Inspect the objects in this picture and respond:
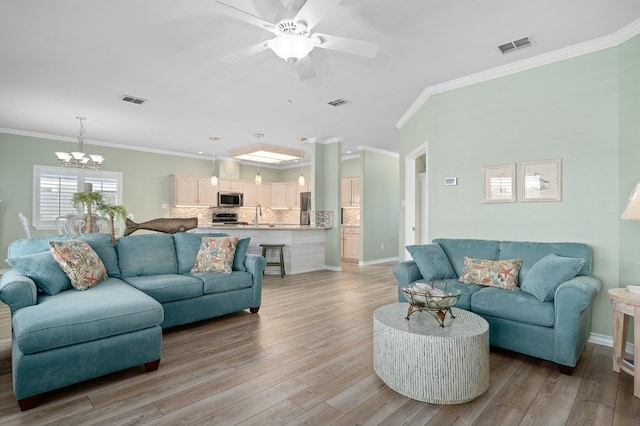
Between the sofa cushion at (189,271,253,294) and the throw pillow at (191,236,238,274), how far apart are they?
0.30ft

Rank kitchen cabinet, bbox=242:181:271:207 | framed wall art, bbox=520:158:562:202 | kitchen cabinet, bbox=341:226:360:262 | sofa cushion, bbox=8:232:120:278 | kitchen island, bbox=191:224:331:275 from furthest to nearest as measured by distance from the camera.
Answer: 1. kitchen cabinet, bbox=242:181:271:207
2. kitchen cabinet, bbox=341:226:360:262
3. kitchen island, bbox=191:224:331:275
4. framed wall art, bbox=520:158:562:202
5. sofa cushion, bbox=8:232:120:278

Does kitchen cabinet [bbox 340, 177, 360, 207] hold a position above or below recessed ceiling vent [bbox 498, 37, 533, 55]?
below

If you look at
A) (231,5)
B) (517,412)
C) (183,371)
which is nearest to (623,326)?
(517,412)

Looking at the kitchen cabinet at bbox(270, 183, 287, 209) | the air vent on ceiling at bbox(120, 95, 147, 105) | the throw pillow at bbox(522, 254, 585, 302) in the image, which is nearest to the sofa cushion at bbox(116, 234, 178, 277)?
the air vent on ceiling at bbox(120, 95, 147, 105)

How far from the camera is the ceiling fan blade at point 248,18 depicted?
2.62 m

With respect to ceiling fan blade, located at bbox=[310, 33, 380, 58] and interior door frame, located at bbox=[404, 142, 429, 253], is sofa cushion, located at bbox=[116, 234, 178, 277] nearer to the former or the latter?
ceiling fan blade, located at bbox=[310, 33, 380, 58]

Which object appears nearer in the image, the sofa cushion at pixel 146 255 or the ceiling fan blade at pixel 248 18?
the ceiling fan blade at pixel 248 18

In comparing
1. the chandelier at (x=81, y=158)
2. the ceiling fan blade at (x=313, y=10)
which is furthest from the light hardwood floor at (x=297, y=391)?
the chandelier at (x=81, y=158)

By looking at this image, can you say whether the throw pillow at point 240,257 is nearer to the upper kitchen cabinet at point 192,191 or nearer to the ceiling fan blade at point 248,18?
the ceiling fan blade at point 248,18

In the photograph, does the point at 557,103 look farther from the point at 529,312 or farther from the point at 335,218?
the point at 335,218

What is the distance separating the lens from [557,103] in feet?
11.1

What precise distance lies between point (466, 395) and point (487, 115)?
3128mm

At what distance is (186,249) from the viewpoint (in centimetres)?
400

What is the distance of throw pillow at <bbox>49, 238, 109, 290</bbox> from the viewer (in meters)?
2.79
